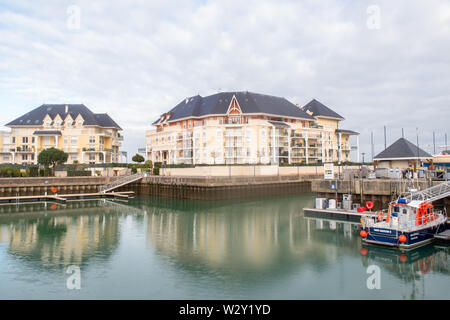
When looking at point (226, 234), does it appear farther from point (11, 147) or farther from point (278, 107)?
point (11, 147)

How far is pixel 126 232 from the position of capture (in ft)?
95.5

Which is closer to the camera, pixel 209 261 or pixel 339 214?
pixel 209 261

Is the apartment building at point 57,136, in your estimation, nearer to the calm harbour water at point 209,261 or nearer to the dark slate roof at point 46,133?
the dark slate roof at point 46,133

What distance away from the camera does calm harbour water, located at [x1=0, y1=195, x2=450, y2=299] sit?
1502 centimetres

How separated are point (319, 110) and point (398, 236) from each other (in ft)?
226

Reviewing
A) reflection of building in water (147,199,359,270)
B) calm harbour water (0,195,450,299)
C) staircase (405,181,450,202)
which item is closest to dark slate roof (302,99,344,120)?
reflection of building in water (147,199,359,270)

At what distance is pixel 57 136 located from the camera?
7850 centimetres

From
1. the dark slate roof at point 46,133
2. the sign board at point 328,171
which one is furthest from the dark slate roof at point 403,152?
the dark slate roof at point 46,133

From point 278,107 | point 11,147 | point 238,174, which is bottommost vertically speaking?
point 238,174

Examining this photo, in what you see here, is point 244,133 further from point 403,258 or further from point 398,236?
point 403,258

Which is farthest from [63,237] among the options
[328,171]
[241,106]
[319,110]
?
[319,110]

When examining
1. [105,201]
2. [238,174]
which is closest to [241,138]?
[238,174]

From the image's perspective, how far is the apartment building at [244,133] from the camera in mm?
67125

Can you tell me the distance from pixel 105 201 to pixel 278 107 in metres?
43.9
